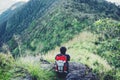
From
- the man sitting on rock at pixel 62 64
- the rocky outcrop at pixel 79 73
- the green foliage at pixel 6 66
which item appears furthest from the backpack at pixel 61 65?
the green foliage at pixel 6 66

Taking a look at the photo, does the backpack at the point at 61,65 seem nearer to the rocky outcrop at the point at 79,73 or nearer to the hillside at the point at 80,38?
the rocky outcrop at the point at 79,73

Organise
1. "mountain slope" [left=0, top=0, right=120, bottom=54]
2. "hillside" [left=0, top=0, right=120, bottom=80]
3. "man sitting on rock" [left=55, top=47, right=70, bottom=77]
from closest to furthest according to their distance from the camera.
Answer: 1. "man sitting on rock" [left=55, top=47, right=70, bottom=77]
2. "hillside" [left=0, top=0, right=120, bottom=80]
3. "mountain slope" [left=0, top=0, right=120, bottom=54]

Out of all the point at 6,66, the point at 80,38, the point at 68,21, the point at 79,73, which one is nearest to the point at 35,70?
the point at 6,66

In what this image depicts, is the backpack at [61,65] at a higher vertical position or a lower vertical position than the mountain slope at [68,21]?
lower

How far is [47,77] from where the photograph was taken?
1390cm

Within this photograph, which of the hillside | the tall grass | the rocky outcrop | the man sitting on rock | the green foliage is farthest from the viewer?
the hillside

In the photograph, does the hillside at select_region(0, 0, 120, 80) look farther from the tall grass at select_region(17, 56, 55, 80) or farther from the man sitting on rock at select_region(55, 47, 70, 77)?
the man sitting on rock at select_region(55, 47, 70, 77)

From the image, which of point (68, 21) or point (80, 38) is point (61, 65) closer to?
point (80, 38)

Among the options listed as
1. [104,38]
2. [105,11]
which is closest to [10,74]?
[104,38]

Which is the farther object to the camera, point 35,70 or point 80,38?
point 80,38

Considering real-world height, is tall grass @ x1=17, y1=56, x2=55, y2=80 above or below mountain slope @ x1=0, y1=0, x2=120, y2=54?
below

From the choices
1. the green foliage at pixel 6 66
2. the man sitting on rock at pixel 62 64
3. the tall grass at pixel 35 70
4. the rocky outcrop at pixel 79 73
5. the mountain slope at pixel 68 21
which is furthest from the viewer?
the mountain slope at pixel 68 21

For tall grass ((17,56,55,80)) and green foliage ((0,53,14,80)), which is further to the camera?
tall grass ((17,56,55,80))

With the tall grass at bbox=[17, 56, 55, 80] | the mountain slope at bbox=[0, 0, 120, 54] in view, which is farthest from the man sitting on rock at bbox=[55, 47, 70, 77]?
the mountain slope at bbox=[0, 0, 120, 54]
